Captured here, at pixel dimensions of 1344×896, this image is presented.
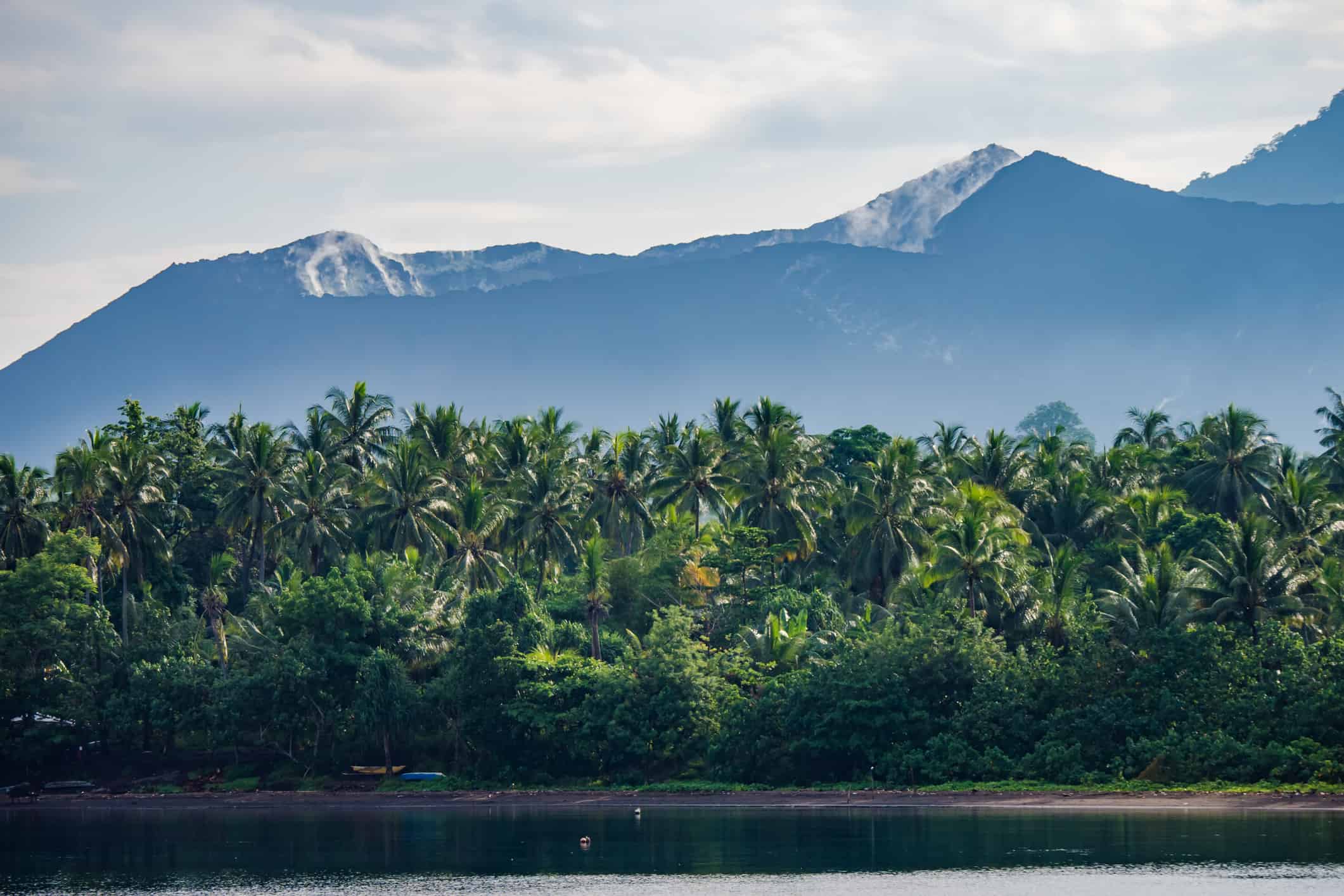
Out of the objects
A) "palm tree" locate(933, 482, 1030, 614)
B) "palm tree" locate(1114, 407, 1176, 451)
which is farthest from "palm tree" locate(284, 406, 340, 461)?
"palm tree" locate(1114, 407, 1176, 451)

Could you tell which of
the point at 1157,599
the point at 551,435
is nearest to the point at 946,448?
the point at 551,435

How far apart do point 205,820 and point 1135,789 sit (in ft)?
136

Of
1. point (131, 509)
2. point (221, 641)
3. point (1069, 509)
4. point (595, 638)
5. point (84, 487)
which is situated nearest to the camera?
point (595, 638)

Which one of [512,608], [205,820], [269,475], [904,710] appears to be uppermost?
[269,475]

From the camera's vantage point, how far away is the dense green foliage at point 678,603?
6266cm

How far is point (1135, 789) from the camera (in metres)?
59.9

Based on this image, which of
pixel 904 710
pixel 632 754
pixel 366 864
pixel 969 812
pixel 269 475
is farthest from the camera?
pixel 269 475

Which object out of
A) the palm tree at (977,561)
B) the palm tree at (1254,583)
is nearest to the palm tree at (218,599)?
the palm tree at (977,561)

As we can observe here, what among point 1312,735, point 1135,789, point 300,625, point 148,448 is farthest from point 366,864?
point 148,448

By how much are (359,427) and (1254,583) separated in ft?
185

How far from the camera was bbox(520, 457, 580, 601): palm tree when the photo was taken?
84875mm

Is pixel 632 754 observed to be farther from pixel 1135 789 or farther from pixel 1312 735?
pixel 1312 735

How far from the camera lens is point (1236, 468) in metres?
84.1

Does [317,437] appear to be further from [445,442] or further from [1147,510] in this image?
[1147,510]
